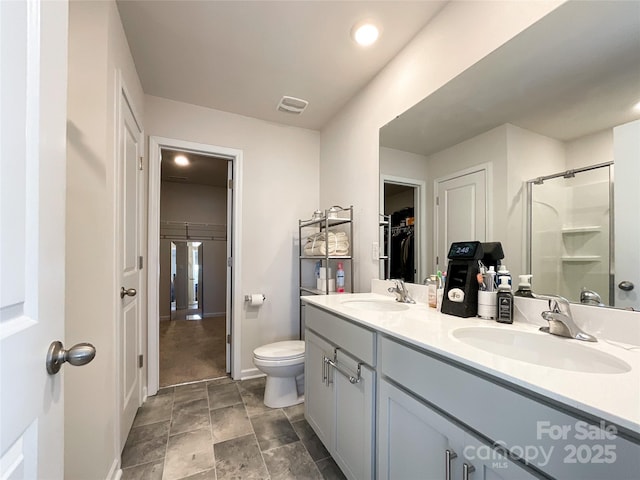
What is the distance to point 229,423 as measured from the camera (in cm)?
181

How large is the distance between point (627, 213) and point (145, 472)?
7.66 feet

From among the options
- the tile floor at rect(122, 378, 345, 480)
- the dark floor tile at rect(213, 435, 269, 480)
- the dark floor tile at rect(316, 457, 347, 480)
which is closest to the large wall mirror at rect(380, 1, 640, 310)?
the dark floor tile at rect(316, 457, 347, 480)

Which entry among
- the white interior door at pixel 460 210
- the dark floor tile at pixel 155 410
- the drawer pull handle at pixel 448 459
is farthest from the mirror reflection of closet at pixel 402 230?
the dark floor tile at pixel 155 410

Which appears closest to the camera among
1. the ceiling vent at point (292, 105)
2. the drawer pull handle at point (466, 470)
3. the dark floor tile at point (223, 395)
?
the drawer pull handle at point (466, 470)

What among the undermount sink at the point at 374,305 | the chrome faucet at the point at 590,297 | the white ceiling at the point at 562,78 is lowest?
the undermount sink at the point at 374,305

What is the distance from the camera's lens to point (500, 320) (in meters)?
1.10

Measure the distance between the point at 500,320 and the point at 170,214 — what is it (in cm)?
496

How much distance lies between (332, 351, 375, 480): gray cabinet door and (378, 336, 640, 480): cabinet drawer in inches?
11.5

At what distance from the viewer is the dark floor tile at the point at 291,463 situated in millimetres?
1386

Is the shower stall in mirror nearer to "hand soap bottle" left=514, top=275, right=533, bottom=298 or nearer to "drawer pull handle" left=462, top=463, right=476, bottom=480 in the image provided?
"hand soap bottle" left=514, top=275, right=533, bottom=298

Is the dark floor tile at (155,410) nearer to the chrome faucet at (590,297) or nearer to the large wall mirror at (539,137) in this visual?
the large wall mirror at (539,137)

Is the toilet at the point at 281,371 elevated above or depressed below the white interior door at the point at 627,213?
below

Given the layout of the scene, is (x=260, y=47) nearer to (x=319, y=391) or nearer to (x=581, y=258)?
(x=581, y=258)

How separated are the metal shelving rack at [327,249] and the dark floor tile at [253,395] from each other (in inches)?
22.3
